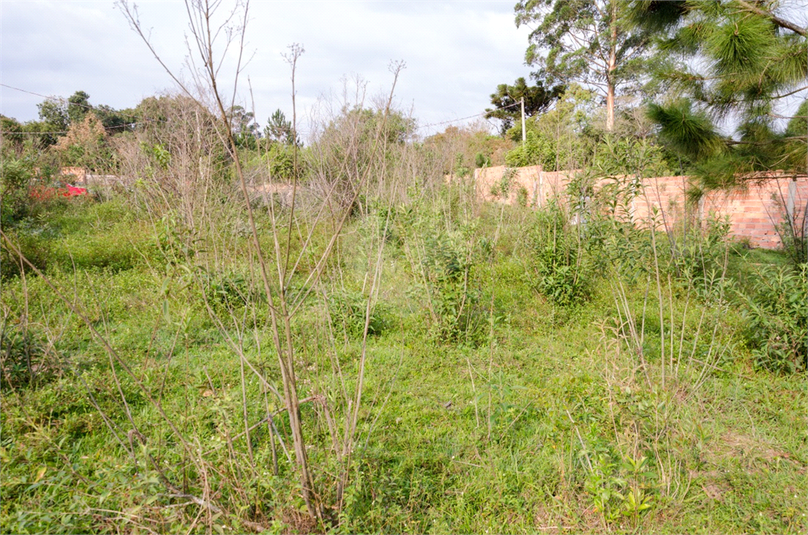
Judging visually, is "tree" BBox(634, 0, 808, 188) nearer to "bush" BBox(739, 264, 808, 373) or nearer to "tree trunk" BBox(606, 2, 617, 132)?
"bush" BBox(739, 264, 808, 373)

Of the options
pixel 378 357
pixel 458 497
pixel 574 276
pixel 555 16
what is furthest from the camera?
pixel 555 16

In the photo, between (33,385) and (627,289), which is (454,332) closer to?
(627,289)

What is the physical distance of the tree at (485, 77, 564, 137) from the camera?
67.8 feet

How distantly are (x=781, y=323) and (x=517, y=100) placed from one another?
2050 centimetres

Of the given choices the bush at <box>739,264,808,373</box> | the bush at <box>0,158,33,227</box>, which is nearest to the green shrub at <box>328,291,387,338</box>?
the bush at <box>739,264,808,373</box>

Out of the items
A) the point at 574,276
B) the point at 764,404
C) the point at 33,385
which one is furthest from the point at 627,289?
the point at 33,385

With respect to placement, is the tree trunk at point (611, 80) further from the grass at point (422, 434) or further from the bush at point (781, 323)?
the grass at point (422, 434)

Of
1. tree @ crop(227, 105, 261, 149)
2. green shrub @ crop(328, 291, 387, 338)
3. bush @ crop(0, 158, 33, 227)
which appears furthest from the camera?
bush @ crop(0, 158, 33, 227)

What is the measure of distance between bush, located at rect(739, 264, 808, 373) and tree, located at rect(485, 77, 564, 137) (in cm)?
1825

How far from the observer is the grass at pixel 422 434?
5.84 ft

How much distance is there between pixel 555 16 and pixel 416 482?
1697cm

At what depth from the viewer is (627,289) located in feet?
16.3

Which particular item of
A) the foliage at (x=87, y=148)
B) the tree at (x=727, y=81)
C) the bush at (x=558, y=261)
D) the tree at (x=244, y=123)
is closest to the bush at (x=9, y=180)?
the tree at (x=244, y=123)

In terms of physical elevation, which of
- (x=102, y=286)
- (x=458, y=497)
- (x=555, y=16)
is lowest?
(x=458, y=497)
